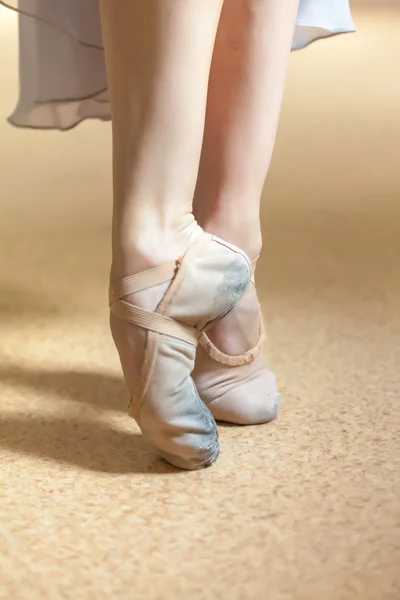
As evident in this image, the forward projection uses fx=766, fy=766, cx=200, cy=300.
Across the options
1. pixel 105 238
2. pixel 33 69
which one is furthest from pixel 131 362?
pixel 105 238

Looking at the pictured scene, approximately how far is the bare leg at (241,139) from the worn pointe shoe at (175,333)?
96mm

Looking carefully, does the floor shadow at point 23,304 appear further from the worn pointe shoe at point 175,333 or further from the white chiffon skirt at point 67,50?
the worn pointe shoe at point 175,333

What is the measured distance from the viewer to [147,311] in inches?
20.7

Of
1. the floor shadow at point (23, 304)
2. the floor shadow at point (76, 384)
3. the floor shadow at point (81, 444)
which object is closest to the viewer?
the floor shadow at point (81, 444)

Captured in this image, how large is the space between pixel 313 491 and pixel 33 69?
0.63 meters

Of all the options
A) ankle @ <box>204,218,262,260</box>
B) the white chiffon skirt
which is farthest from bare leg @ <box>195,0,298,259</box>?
the white chiffon skirt

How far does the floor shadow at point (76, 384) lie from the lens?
722 millimetres

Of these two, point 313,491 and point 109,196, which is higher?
point 313,491

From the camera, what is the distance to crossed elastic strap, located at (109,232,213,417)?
1.73 feet

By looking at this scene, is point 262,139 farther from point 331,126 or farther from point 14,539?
point 331,126

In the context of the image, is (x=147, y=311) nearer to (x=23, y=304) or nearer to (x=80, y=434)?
(x=80, y=434)

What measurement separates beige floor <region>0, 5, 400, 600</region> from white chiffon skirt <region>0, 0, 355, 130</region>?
240 millimetres

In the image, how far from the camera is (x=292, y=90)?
2.93 m

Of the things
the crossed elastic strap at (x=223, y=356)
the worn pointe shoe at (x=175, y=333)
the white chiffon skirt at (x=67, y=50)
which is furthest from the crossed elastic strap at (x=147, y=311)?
the white chiffon skirt at (x=67, y=50)
